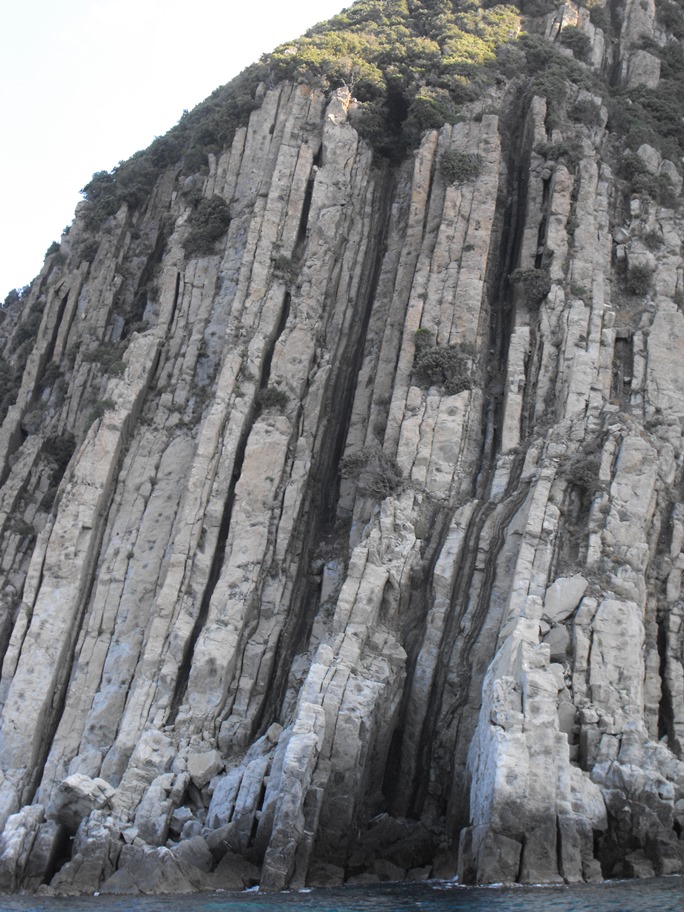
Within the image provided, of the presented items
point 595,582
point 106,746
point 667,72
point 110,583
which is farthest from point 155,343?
point 667,72

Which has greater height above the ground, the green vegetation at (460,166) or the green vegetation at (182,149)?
the green vegetation at (182,149)

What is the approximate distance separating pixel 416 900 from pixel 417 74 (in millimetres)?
35570

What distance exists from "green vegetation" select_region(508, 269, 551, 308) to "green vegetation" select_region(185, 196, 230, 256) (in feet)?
44.0

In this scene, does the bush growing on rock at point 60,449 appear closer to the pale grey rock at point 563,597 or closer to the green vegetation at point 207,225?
the green vegetation at point 207,225

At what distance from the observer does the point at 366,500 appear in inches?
1420

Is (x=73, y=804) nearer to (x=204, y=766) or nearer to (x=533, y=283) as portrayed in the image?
(x=204, y=766)

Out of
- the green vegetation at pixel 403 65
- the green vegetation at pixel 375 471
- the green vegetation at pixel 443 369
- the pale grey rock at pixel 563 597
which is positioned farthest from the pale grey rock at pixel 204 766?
the green vegetation at pixel 403 65

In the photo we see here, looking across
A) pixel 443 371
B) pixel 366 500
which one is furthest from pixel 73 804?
pixel 443 371

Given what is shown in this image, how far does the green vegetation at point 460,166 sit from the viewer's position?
4200 cm

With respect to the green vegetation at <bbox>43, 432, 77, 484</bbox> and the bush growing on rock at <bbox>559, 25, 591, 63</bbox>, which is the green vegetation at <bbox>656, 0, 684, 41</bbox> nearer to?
the bush growing on rock at <bbox>559, 25, 591, 63</bbox>

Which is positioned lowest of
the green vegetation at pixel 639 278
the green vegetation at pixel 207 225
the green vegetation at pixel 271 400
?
the green vegetation at pixel 271 400

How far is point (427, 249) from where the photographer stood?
134 ft

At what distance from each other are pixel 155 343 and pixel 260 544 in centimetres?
1068

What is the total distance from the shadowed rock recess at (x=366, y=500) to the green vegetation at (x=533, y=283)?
114mm
